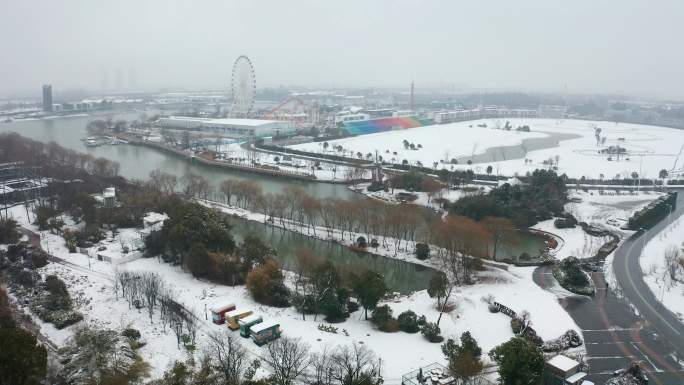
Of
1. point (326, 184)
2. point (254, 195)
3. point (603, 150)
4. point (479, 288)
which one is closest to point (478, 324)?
point (479, 288)

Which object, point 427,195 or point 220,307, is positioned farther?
point 427,195

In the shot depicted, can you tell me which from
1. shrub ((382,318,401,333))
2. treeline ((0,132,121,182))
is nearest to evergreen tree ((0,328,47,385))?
shrub ((382,318,401,333))

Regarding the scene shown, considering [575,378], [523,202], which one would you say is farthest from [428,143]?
[575,378]

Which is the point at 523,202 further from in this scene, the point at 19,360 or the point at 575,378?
the point at 19,360

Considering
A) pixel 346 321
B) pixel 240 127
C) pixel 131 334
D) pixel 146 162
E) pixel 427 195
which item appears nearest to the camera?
pixel 131 334

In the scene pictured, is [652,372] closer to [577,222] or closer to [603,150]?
[577,222]

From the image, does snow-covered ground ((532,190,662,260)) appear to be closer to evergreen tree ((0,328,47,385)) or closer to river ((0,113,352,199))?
river ((0,113,352,199))
